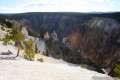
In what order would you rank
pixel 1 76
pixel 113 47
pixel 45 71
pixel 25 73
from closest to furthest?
1. pixel 1 76
2. pixel 25 73
3. pixel 45 71
4. pixel 113 47

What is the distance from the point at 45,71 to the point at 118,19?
161ft

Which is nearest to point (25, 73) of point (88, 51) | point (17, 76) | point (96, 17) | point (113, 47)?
point (17, 76)

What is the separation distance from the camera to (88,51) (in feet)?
219

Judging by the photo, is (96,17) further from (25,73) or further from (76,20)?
(25,73)

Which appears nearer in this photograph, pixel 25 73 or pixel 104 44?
pixel 25 73

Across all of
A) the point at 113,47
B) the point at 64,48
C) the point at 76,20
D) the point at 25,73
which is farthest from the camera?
the point at 76,20

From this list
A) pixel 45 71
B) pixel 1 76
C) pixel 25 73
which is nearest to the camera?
pixel 1 76

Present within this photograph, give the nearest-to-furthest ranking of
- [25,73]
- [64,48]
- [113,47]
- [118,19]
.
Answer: [25,73] < [113,47] < [118,19] < [64,48]

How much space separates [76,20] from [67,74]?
5893 centimetres

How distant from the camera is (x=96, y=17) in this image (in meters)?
71.2

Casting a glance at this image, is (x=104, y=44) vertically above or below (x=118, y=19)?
below

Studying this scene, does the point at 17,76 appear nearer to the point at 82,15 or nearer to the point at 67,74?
the point at 67,74

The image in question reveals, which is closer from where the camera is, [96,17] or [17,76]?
[17,76]

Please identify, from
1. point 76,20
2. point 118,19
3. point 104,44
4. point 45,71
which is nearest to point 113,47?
point 104,44
